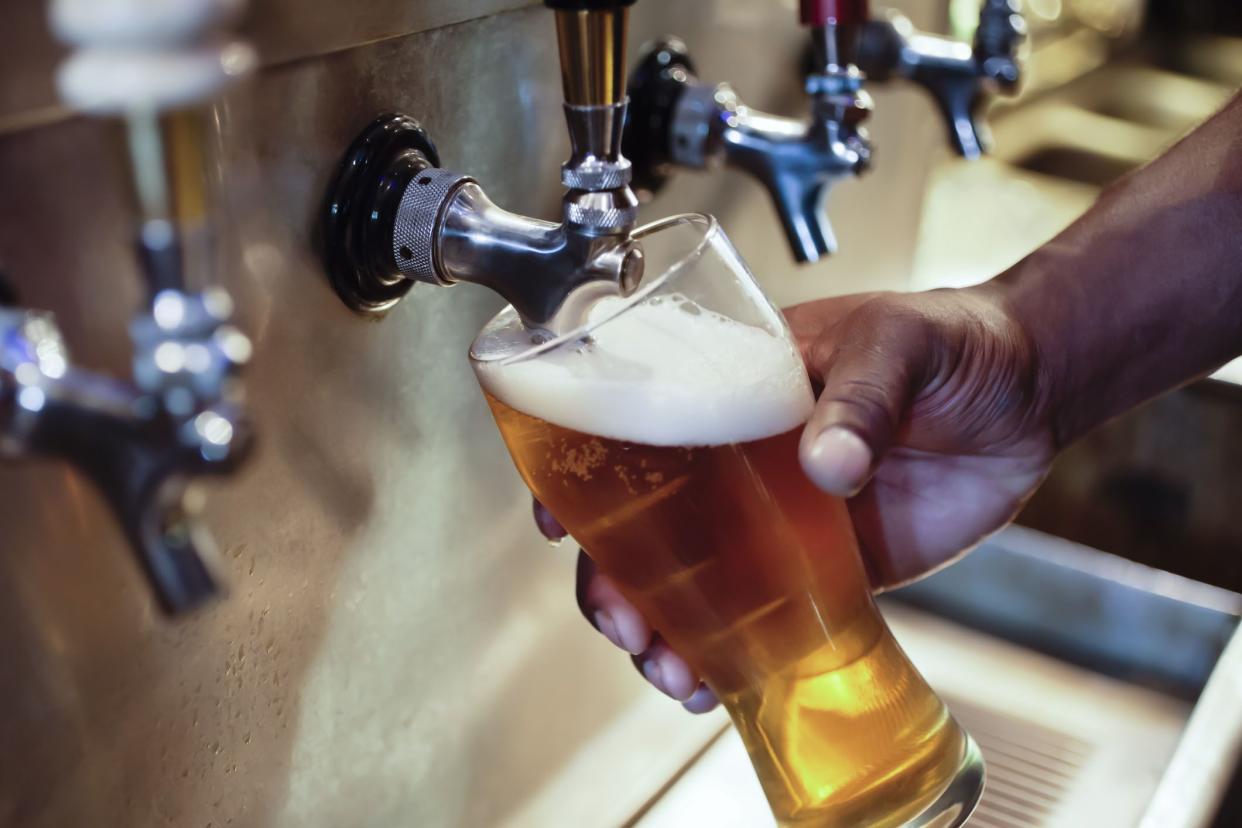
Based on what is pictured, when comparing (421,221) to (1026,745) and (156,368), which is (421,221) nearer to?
(156,368)

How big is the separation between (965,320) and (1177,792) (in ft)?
1.02

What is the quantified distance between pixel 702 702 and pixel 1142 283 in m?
0.37

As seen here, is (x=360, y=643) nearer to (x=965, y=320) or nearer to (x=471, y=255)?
(x=471, y=255)

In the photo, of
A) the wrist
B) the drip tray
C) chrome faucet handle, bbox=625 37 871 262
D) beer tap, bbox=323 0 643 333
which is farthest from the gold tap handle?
the drip tray

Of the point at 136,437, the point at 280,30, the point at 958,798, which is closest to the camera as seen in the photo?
the point at 136,437

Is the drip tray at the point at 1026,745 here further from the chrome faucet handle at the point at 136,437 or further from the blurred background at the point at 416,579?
the chrome faucet handle at the point at 136,437

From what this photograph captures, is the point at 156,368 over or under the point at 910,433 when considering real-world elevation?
over

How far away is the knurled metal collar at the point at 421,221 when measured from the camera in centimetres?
52

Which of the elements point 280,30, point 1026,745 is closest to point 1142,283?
point 1026,745

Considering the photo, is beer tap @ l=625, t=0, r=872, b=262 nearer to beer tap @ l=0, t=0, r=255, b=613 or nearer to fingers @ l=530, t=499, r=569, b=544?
fingers @ l=530, t=499, r=569, b=544

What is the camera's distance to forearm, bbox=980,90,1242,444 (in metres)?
0.76

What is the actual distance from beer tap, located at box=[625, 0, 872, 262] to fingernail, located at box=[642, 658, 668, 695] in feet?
0.81

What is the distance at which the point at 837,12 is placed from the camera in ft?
2.38

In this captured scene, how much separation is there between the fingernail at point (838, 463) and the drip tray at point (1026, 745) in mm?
380
